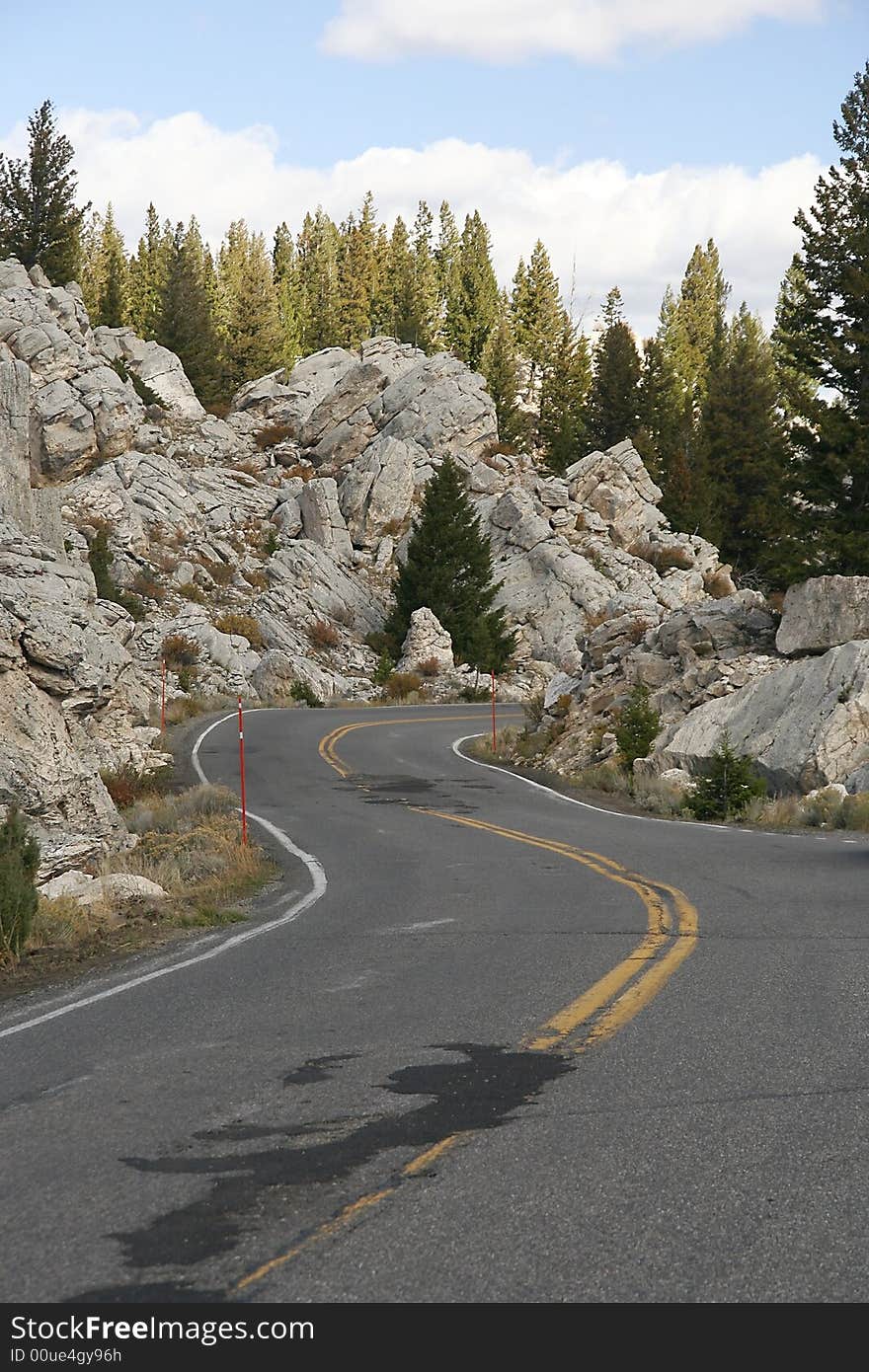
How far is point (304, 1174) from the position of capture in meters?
4.59

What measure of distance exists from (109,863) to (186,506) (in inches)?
2052

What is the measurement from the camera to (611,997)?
24.5 feet

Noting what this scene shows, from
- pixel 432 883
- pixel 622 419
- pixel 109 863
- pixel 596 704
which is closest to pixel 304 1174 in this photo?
pixel 432 883

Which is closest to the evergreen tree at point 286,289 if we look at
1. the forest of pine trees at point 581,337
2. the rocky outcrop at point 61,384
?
the forest of pine trees at point 581,337

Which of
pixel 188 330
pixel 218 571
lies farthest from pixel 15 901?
pixel 188 330

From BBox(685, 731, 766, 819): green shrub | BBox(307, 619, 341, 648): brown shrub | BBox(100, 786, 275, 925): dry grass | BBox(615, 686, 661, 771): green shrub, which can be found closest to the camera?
BBox(100, 786, 275, 925): dry grass

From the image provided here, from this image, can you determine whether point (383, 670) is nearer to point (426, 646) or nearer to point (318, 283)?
point (426, 646)

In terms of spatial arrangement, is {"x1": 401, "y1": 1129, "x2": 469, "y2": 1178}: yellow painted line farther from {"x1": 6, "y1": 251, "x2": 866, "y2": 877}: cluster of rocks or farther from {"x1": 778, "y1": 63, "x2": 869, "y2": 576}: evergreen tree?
{"x1": 778, "y1": 63, "x2": 869, "y2": 576}: evergreen tree

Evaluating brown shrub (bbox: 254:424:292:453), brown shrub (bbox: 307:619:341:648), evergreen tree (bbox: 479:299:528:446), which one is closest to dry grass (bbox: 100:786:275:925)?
brown shrub (bbox: 307:619:341:648)

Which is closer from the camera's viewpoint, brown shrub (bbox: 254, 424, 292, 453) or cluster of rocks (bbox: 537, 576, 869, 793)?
cluster of rocks (bbox: 537, 576, 869, 793)

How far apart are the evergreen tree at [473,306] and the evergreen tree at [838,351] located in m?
82.0

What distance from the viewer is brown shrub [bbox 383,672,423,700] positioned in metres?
51.9

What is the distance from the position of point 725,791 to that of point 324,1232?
1733 centimetres

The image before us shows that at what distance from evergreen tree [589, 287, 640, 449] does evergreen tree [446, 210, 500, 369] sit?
95.8 ft
